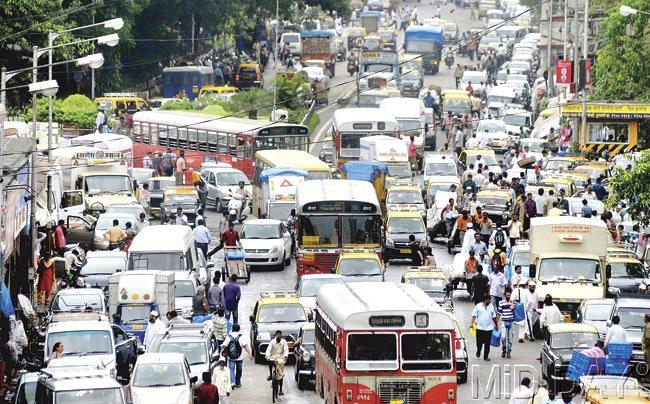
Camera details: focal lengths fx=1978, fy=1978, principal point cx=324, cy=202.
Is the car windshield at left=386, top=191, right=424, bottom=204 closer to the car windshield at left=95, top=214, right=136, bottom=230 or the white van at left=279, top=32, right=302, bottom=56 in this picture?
the car windshield at left=95, top=214, right=136, bottom=230

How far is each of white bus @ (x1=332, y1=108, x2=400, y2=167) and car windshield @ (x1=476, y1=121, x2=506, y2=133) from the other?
10.8 meters

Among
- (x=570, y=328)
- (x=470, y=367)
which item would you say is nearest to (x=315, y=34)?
(x=470, y=367)

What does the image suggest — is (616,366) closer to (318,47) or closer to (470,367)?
(470,367)

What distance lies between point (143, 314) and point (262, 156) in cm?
2361

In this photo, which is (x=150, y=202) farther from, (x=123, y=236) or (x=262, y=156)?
(x=123, y=236)

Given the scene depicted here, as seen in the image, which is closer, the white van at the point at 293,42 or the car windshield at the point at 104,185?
the car windshield at the point at 104,185

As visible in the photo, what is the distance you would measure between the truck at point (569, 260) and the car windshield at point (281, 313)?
5620mm

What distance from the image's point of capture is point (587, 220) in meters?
43.9

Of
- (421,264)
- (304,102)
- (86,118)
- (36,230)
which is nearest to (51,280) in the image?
(36,230)

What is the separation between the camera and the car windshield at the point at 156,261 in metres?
44.2

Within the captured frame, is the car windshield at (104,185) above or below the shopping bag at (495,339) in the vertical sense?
above

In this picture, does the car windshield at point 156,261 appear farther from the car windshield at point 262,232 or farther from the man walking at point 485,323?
the man walking at point 485,323

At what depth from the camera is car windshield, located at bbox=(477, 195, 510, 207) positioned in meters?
56.2

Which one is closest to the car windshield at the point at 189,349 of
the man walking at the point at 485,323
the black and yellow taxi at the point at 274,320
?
the black and yellow taxi at the point at 274,320
